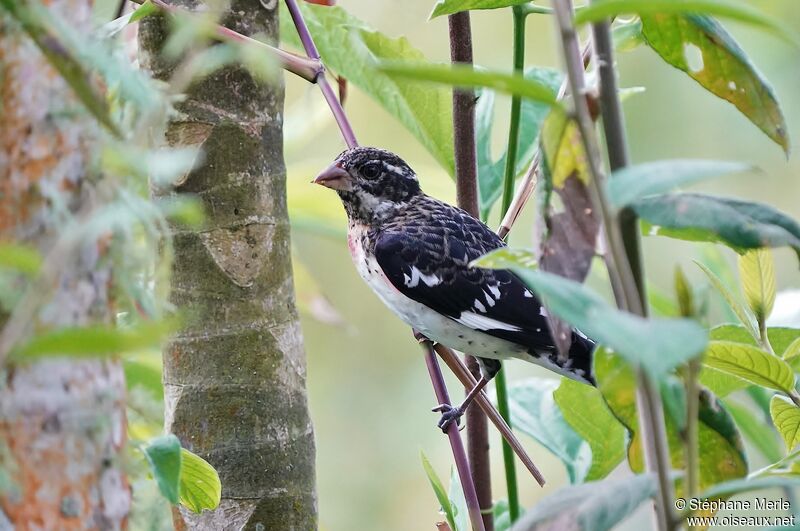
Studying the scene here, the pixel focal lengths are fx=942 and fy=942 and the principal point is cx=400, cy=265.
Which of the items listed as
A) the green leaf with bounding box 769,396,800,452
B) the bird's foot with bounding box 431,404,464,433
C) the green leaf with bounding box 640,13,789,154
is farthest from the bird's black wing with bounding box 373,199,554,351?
the green leaf with bounding box 640,13,789,154

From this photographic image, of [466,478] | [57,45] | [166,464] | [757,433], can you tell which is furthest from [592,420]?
[57,45]

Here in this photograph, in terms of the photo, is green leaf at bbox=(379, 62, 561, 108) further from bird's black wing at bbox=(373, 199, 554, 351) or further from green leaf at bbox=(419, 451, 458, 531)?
bird's black wing at bbox=(373, 199, 554, 351)

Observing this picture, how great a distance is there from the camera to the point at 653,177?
775mm

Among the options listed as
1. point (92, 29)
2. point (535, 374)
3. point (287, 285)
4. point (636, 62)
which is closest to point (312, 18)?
point (287, 285)

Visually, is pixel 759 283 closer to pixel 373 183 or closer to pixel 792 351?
pixel 792 351

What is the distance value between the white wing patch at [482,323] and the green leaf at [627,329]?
1806 mm

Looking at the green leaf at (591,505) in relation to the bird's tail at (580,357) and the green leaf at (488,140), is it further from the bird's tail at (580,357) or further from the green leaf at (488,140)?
the bird's tail at (580,357)

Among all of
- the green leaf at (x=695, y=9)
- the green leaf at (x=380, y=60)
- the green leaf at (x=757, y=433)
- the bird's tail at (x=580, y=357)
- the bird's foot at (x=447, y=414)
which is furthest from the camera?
the bird's tail at (x=580, y=357)

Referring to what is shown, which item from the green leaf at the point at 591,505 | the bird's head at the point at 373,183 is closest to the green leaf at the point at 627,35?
the green leaf at the point at 591,505

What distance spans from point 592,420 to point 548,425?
23 centimetres

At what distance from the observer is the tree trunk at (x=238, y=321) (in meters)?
1.47

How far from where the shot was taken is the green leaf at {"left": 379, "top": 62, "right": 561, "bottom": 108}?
2.21 feet

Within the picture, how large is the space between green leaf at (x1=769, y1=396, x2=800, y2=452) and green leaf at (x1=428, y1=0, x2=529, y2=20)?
2.32 feet

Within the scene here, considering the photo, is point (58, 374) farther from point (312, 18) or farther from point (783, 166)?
point (783, 166)
